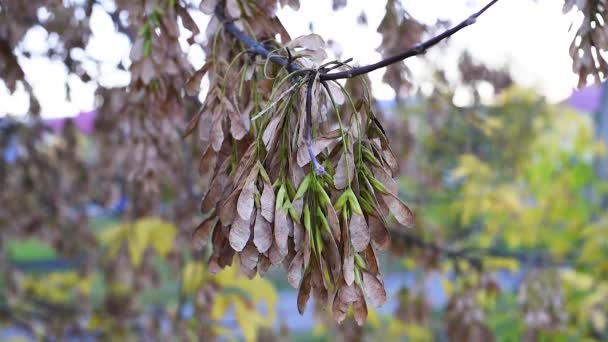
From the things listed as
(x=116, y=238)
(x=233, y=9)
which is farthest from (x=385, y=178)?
(x=116, y=238)

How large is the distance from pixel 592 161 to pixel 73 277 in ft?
11.5

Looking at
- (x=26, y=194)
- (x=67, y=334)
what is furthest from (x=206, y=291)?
(x=67, y=334)

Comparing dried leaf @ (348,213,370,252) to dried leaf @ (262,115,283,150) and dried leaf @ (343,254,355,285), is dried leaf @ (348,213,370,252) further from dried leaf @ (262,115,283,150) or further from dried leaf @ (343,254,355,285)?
dried leaf @ (262,115,283,150)

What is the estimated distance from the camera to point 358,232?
92cm

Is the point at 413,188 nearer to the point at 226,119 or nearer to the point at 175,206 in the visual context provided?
the point at 175,206

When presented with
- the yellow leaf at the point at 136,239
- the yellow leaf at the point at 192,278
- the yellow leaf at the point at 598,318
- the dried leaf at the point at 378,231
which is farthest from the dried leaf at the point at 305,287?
the yellow leaf at the point at 598,318

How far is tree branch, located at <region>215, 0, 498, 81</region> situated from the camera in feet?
3.21

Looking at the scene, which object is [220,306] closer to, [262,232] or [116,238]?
[116,238]

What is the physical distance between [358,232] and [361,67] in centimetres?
26

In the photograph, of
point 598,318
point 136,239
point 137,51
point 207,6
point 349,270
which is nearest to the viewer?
point 349,270

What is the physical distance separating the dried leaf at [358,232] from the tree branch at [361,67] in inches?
8.1

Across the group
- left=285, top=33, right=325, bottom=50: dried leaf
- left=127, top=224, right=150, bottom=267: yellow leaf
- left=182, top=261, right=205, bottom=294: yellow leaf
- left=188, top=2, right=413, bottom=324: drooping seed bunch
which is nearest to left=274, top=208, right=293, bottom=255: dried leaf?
left=188, top=2, right=413, bottom=324: drooping seed bunch

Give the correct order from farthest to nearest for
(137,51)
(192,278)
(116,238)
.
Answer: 1. (116,238)
2. (192,278)
3. (137,51)

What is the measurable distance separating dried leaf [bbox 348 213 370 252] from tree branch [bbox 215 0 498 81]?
0.68 ft
